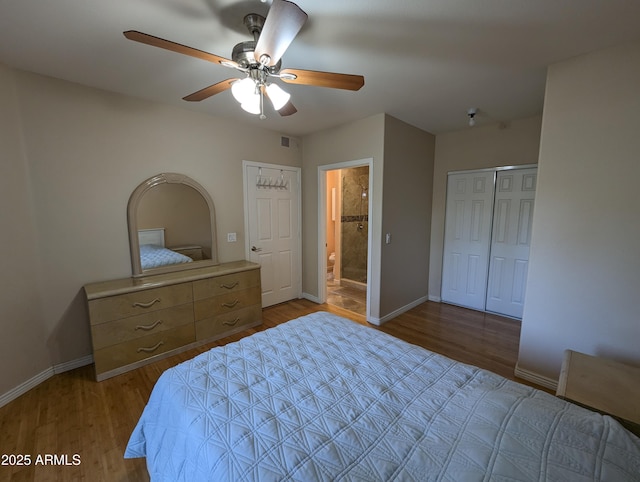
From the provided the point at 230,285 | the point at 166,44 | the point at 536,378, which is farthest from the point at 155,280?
the point at 536,378

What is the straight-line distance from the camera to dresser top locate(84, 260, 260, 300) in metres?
2.30

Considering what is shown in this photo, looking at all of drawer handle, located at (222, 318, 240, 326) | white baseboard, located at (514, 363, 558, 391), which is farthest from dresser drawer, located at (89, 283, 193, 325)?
white baseboard, located at (514, 363, 558, 391)

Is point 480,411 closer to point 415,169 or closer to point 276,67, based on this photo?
point 276,67

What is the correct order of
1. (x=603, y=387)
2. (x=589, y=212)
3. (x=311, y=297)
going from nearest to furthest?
(x=603, y=387)
(x=589, y=212)
(x=311, y=297)

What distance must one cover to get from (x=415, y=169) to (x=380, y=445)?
11.1 ft

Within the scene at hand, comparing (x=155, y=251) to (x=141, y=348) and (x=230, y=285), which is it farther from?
(x=141, y=348)

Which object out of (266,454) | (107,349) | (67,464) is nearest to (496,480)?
(266,454)

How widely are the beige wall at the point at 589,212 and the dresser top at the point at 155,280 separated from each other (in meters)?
2.85

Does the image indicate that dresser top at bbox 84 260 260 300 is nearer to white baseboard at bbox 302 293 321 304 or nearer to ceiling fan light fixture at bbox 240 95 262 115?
white baseboard at bbox 302 293 321 304

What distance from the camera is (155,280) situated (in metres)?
2.65

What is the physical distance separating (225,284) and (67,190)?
5.30 ft

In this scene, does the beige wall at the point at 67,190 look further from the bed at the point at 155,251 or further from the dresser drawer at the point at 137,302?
the dresser drawer at the point at 137,302

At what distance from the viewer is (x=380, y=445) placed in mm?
973

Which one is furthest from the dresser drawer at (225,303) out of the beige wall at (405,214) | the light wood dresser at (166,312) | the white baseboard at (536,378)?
the white baseboard at (536,378)
